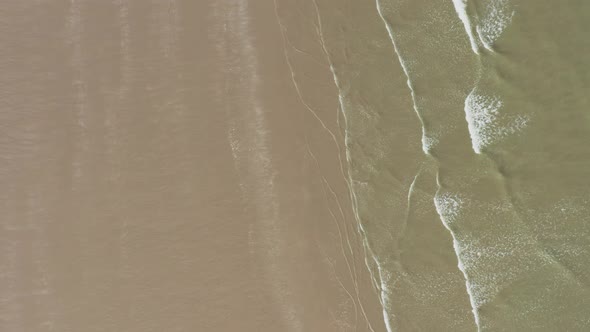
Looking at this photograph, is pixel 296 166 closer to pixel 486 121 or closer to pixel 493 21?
pixel 486 121

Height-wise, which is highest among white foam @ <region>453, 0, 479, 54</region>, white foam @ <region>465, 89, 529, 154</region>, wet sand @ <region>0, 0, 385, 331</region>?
white foam @ <region>453, 0, 479, 54</region>

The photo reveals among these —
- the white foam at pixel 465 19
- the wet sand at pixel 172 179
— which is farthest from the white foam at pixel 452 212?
the white foam at pixel 465 19

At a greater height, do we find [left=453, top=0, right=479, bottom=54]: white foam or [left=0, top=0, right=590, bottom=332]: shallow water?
[left=453, top=0, right=479, bottom=54]: white foam

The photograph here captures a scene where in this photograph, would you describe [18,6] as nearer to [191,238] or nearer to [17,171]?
[17,171]

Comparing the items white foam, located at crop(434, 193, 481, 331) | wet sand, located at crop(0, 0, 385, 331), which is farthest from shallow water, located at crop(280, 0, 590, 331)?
wet sand, located at crop(0, 0, 385, 331)

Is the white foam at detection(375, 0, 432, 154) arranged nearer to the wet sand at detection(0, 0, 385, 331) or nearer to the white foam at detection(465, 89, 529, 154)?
the white foam at detection(465, 89, 529, 154)

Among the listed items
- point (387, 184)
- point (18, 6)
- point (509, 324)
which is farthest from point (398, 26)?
point (18, 6)

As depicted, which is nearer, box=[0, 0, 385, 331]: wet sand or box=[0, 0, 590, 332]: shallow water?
box=[0, 0, 590, 332]: shallow water
